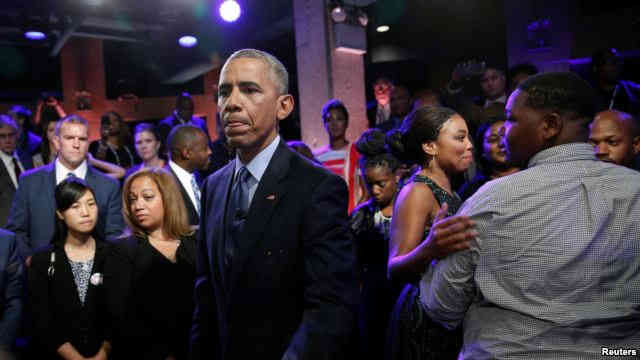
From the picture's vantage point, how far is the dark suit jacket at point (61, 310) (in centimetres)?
316

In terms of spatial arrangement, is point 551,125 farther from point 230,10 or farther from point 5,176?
point 230,10

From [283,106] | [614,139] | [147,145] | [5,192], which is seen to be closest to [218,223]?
[283,106]

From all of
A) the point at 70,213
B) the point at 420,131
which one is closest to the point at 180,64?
the point at 70,213

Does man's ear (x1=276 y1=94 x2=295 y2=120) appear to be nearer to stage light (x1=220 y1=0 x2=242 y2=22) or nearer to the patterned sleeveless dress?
the patterned sleeveless dress

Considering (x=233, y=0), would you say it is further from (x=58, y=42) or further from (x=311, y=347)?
(x=311, y=347)

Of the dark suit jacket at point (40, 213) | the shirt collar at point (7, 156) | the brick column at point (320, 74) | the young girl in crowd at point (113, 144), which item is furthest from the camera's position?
the brick column at point (320, 74)

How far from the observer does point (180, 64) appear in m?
13.0

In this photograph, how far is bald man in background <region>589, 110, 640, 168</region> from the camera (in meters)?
3.19

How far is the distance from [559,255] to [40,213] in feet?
12.3

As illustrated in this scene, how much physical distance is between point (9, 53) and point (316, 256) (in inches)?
504

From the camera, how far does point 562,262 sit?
5.01 feet

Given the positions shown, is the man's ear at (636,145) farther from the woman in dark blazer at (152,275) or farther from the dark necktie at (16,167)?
Answer: the dark necktie at (16,167)

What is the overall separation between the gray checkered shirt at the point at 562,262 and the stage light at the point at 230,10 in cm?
619

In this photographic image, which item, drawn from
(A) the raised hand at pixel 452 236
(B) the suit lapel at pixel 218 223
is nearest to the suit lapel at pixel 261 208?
(B) the suit lapel at pixel 218 223
